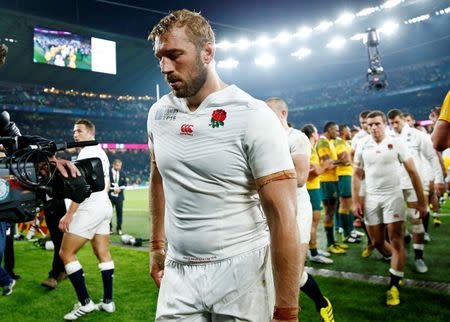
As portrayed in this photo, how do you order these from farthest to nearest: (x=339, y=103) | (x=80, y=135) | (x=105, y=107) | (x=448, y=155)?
(x=105, y=107) → (x=339, y=103) → (x=448, y=155) → (x=80, y=135)

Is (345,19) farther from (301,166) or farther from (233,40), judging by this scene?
(301,166)

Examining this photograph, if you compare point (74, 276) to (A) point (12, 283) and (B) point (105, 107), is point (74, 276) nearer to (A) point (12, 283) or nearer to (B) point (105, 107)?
(A) point (12, 283)

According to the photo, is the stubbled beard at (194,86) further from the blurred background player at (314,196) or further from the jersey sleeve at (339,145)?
the jersey sleeve at (339,145)

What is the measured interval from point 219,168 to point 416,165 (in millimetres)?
6755

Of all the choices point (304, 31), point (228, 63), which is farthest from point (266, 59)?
point (304, 31)

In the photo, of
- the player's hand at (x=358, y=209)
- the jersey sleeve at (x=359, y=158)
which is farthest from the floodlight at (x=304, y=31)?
the player's hand at (x=358, y=209)

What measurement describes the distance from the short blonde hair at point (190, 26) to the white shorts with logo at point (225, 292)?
39.9 inches

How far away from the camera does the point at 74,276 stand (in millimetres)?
4660

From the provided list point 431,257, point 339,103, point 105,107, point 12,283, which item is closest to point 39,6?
point 105,107

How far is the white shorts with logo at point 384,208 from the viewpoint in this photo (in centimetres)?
483

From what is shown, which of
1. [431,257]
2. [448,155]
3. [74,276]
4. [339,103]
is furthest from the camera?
[339,103]

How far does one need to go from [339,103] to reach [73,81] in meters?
30.1

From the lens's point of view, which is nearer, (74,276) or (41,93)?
(74,276)

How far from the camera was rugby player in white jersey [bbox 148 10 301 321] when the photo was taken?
1.62 meters
